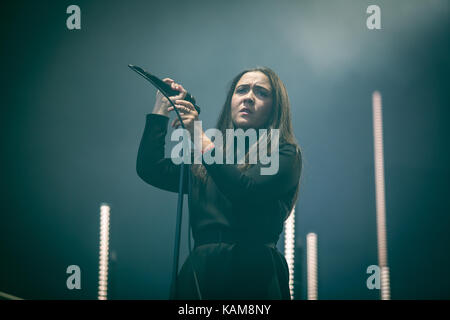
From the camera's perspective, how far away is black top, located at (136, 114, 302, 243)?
3.49 feet

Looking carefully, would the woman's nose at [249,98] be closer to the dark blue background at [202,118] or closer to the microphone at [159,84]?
the microphone at [159,84]

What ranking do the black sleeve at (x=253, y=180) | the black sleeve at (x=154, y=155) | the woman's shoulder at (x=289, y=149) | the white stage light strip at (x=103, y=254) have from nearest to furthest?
the black sleeve at (x=253, y=180) → the woman's shoulder at (x=289, y=149) → the black sleeve at (x=154, y=155) → the white stage light strip at (x=103, y=254)

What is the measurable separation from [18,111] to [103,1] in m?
1.03

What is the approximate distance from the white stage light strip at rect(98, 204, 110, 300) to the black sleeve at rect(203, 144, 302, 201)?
2.39 meters

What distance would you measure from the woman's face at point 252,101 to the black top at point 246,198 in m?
0.14

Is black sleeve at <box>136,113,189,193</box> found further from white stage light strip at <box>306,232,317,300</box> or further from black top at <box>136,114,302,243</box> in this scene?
white stage light strip at <box>306,232,317,300</box>

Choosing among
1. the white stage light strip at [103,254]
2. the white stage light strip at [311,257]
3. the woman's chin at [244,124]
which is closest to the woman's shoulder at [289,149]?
the woman's chin at [244,124]

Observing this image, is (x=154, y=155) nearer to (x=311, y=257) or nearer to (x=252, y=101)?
(x=252, y=101)

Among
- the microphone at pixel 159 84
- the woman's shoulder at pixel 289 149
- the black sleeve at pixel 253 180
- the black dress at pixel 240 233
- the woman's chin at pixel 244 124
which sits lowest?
the black dress at pixel 240 233

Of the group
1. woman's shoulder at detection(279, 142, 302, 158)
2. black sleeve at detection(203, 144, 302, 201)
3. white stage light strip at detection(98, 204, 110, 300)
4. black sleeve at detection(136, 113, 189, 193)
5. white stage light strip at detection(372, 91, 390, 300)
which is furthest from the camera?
white stage light strip at detection(372, 91, 390, 300)

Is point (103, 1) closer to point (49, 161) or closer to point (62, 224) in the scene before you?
point (49, 161)

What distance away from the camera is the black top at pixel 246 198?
1063 mm

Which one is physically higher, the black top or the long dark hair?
the long dark hair

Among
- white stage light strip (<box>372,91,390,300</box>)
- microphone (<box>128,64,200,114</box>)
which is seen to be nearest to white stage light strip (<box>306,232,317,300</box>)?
white stage light strip (<box>372,91,390,300</box>)
